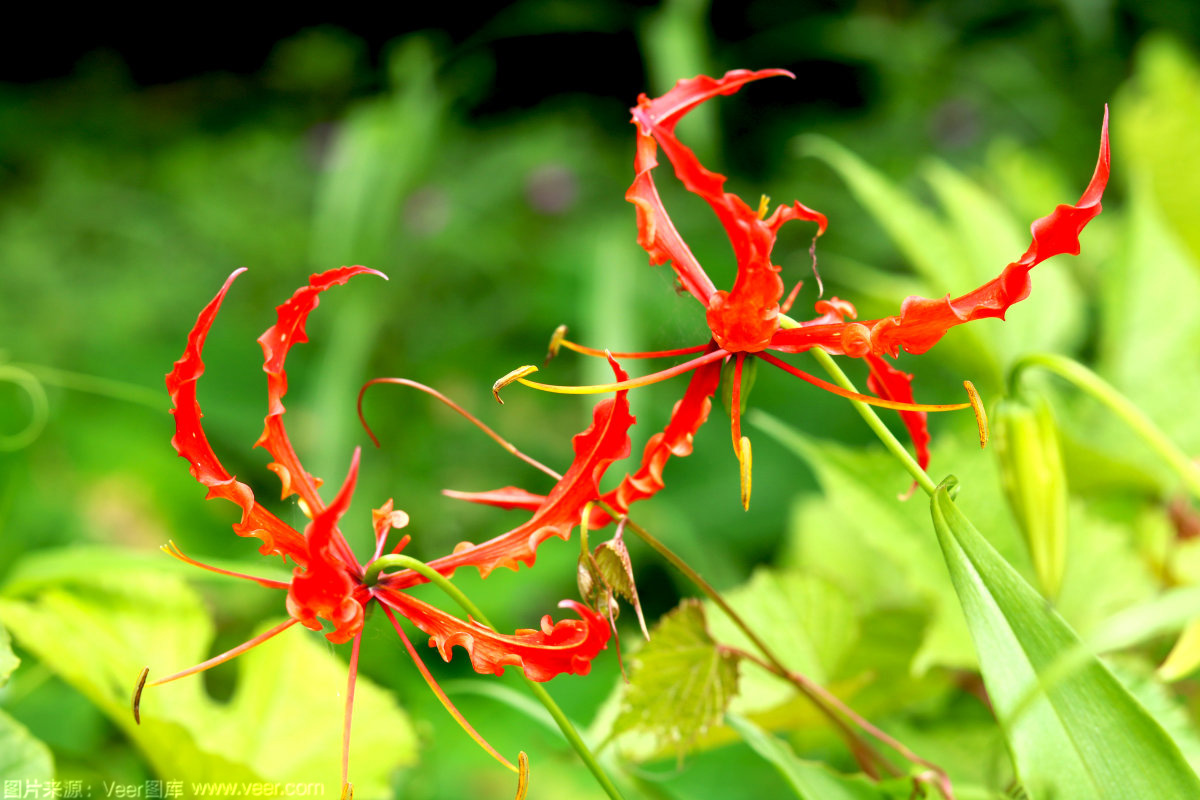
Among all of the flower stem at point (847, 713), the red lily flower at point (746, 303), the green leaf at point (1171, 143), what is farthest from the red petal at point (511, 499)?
the green leaf at point (1171, 143)

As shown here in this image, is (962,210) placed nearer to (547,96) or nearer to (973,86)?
(973,86)

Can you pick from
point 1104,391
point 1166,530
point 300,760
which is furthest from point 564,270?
point 1104,391

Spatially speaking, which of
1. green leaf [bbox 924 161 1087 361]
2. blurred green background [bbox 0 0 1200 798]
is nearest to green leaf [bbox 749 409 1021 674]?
blurred green background [bbox 0 0 1200 798]

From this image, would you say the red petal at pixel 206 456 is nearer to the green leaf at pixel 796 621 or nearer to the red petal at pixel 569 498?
the red petal at pixel 569 498

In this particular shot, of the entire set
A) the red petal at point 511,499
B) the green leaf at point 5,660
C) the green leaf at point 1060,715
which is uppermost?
the green leaf at point 1060,715

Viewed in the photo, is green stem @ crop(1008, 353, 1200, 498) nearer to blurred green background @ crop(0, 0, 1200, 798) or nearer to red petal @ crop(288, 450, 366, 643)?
blurred green background @ crop(0, 0, 1200, 798)

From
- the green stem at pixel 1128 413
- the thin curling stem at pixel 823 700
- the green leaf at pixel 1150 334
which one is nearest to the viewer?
the green stem at pixel 1128 413
